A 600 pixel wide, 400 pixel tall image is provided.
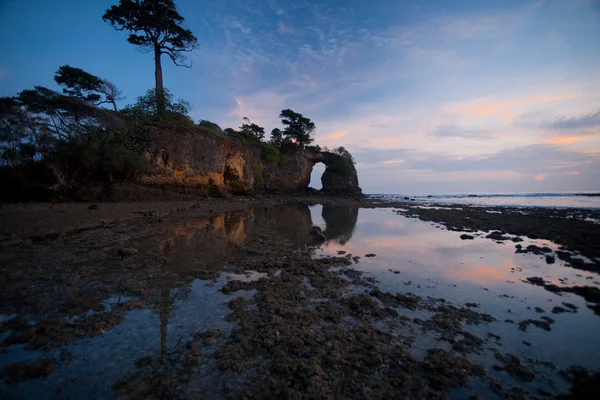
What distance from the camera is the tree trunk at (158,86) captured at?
859 inches

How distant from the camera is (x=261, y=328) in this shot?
135 inches

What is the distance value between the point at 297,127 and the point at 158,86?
75.3 feet

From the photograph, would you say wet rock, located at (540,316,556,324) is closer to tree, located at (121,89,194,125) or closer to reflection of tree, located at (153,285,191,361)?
reflection of tree, located at (153,285,191,361)

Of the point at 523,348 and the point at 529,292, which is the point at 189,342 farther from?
the point at 529,292

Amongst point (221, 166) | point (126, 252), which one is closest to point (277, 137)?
point (221, 166)

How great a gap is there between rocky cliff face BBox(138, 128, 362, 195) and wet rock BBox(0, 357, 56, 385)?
730 inches

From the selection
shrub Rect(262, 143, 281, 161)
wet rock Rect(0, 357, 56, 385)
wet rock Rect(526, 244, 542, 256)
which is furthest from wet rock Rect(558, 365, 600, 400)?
shrub Rect(262, 143, 281, 161)

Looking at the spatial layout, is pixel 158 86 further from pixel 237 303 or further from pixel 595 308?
pixel 595 308

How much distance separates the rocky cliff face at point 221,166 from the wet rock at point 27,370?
60.8ft

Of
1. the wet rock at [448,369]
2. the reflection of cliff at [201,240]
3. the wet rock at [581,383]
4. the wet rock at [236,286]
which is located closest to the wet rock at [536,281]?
the wet rock at [581,383]

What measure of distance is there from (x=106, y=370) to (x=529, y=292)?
23.8 feet

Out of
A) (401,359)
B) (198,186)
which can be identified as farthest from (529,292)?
(198,186)

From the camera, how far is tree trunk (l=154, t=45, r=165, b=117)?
71.6 feet

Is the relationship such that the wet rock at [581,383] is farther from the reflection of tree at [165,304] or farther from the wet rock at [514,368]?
the reflection of tree at [165,304]
